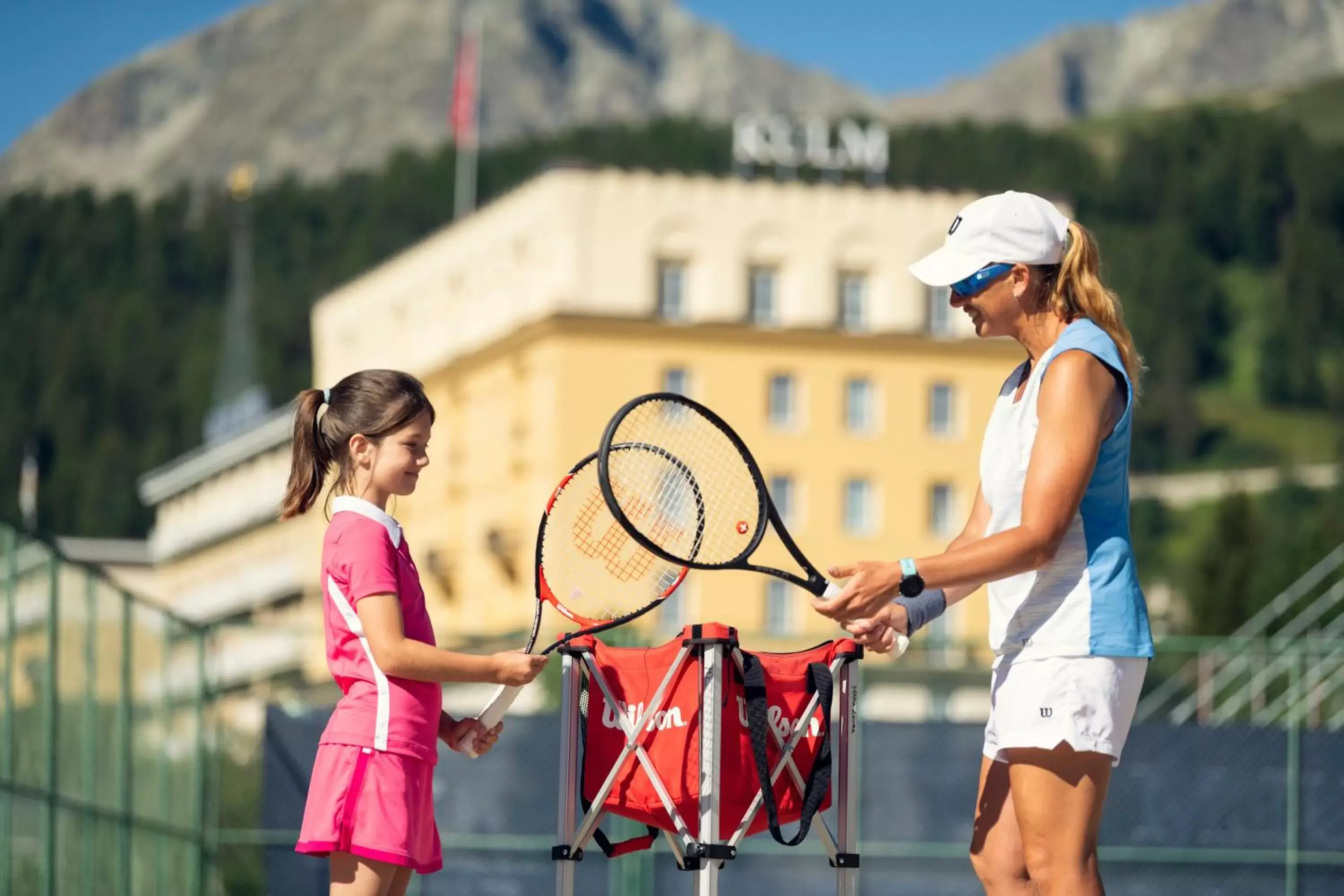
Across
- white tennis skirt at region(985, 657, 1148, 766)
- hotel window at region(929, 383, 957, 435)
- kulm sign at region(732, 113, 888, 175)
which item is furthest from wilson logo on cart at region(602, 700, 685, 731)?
kulm sign at region(732, 113, 888, 175)

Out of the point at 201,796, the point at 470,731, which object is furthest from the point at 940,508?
the point at 470,731

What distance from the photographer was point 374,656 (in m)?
5.24

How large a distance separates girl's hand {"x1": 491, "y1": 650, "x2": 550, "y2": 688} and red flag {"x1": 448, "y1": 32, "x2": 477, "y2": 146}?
215 feet

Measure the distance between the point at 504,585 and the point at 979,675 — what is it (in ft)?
83.0

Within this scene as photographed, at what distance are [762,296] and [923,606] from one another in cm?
5678

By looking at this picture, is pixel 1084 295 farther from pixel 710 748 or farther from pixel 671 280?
pixel 671 280

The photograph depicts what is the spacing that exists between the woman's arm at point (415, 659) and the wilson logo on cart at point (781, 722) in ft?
2.46

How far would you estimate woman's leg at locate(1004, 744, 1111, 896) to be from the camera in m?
5.08

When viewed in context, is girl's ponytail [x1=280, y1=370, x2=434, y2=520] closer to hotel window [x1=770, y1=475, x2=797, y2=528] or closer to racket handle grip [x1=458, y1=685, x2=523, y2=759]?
racket handle grip [x1=458, y1=685, x2=523, y2=759]

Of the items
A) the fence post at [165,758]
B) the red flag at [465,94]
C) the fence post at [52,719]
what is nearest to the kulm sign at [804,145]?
the red flag at [465,94]

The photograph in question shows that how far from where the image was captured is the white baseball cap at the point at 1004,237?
5.35 meters

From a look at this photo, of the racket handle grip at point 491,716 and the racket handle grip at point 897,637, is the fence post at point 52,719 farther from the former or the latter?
the racket handle grip at point 897,637

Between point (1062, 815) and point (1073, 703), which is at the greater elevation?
point (1073, 703)

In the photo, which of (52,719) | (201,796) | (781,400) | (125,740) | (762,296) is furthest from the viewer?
(781,400)
